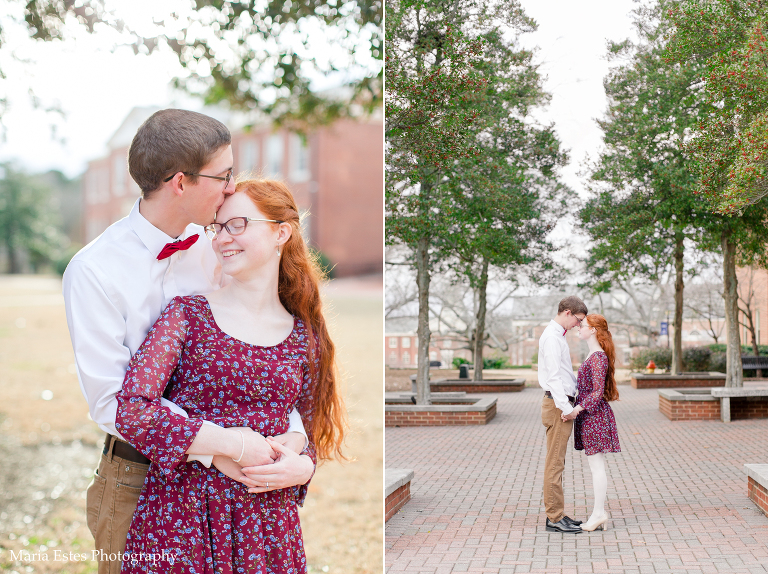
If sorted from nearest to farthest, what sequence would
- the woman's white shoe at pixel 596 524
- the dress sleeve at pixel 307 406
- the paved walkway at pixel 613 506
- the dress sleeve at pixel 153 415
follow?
the dress sleeve at pixel 153 415, the dress sleeve at pixel 307 406, the paved walkway at pixel 613 506, the woman's white shoe at pixel 596 524

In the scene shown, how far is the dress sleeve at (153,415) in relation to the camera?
Answer: 1.53 meters

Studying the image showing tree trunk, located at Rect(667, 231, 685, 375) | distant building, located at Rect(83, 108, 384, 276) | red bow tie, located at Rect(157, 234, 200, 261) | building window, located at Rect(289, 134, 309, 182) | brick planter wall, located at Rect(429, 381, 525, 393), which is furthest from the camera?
building window, located at Rect(289, 134, 309, 182)

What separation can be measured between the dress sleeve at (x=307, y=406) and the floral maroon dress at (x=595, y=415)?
150 centimetres

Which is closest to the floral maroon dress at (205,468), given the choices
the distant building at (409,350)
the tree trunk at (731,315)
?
the distant building at (409,350)

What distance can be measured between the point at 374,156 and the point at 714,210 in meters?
21.0

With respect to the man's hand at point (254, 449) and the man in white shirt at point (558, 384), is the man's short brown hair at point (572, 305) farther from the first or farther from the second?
the man's hand at point (254, 449)

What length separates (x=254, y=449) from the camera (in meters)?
1.65

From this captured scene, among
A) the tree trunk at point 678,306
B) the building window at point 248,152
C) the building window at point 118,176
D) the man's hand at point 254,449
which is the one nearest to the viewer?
the man's hand at point 254,449

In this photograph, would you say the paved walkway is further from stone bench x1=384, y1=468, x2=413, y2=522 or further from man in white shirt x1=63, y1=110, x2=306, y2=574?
man in white shirt x1=63, y1=110, x2=306, y2=574

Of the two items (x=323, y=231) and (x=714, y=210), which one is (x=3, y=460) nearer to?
(x=714, y=210)

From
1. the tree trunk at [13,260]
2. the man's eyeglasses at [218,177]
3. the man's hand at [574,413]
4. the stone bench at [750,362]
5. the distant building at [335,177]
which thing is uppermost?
the distant building at [335,177]

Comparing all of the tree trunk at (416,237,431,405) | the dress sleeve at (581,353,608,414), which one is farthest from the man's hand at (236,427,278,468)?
the tree trunk at (416,237,431,405)

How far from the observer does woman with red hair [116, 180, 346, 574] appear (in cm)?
157

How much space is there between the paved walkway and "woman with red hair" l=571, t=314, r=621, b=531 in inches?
1.8
